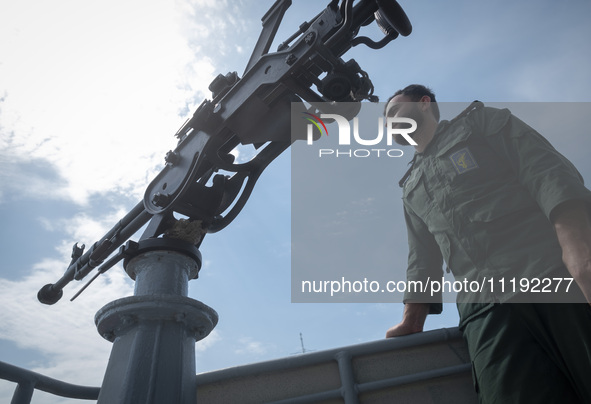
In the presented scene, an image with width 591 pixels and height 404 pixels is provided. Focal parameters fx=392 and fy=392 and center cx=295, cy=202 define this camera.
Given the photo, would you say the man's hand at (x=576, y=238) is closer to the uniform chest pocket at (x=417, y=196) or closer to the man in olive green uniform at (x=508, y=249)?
the man in olive green uniform at (x=508, y=249)

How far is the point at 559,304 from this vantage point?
1346 millimetres

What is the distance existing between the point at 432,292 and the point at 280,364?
31.5 inches

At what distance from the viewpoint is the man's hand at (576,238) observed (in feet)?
4.04

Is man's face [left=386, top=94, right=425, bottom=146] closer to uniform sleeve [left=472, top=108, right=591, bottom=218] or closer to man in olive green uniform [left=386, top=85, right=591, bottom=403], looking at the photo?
man in olive green uniform [left=386, top=85, right=591, bottom=403]

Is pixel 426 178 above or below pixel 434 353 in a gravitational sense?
above

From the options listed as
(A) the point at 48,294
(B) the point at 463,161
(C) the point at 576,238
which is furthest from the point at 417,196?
(A) the point at 48,294

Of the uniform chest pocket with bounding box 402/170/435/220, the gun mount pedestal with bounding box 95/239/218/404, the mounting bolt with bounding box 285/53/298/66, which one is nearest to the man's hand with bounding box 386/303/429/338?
the uniform chest pocket with bounding box 402/170/435/220

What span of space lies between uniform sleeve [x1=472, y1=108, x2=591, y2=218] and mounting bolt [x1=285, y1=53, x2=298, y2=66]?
3.03 feet

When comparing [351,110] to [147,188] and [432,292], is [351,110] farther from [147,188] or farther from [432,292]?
[147,188]

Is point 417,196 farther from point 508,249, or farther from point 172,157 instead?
point 172,157

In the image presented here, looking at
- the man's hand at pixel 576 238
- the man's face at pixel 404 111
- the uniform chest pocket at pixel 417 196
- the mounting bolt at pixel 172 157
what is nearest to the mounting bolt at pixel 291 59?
the man's face at pixel 404 111

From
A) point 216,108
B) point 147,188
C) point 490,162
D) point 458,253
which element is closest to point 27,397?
point 147,188

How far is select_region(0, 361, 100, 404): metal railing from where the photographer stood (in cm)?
161

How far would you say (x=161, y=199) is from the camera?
2.30 meters
